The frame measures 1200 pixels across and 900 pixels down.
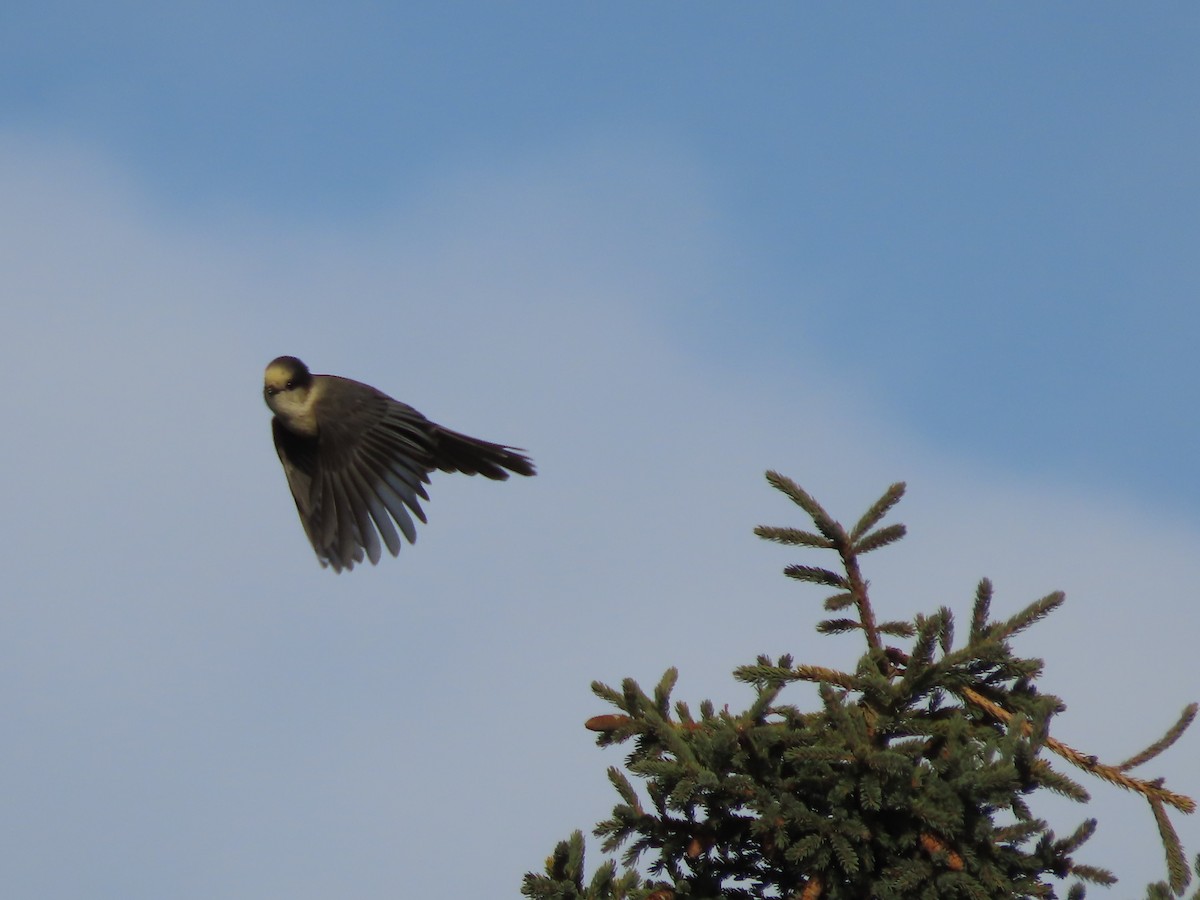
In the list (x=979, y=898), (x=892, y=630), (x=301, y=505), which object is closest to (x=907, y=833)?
(x=979, y=898)

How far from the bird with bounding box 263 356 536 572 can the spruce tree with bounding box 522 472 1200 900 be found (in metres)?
3.35

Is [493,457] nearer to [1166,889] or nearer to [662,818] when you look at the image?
[662,818]

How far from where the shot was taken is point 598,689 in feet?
11.8

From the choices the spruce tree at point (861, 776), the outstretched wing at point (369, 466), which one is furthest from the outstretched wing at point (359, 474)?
the spruce tree at point (861, 776)

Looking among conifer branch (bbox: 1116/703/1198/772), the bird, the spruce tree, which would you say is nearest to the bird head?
the bird

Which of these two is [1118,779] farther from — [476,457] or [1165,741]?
[476,457]

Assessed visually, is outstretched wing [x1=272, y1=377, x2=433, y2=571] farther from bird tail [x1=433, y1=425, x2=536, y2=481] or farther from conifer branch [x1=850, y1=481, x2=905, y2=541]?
conifer branch [x1=850, y1=481, x2=905, y2=541]

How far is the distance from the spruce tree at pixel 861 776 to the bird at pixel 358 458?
3.35m

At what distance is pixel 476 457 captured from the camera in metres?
6.79

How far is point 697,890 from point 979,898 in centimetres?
71

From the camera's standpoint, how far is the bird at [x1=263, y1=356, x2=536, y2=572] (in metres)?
6.75

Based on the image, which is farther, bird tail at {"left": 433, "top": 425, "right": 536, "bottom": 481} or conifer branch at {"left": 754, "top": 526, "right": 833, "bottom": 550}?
bird tail at {"left": 433, "top": 425, "right": 536, "bottom": 481}

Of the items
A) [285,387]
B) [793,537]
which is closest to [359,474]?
[285,387]

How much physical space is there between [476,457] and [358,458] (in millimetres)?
629
